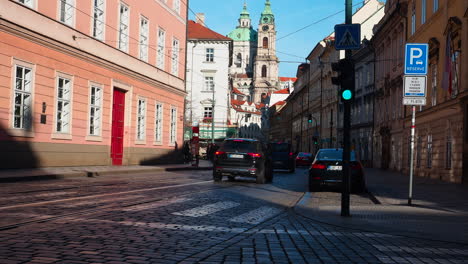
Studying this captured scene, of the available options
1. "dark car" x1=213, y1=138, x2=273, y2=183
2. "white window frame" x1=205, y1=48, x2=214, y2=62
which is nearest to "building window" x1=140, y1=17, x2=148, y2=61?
"dark car" x1=213, y1=138, x2=273, y2=183

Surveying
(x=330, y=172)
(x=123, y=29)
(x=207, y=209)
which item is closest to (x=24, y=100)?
(x=123, y=29)

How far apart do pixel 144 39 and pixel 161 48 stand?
3.13m

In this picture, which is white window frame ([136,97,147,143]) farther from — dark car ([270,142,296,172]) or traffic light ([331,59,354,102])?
traffic light ([331,59,354,102])

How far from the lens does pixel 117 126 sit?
30.4m

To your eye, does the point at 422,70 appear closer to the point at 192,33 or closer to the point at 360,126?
the point at 360,126

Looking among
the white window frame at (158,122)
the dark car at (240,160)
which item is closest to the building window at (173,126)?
the white window frame at (158,122)

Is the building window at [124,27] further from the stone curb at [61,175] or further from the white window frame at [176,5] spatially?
the white window frame at [176,5]

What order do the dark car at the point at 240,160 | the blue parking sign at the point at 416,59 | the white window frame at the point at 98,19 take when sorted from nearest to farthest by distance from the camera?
the blue parking sign at the point at 416,59, the dark car at the point at 240,160, the white window frame at the point at 98,19

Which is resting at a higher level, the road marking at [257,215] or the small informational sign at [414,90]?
the small informational sign at [414,90]

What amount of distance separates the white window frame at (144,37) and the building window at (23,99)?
12341mm

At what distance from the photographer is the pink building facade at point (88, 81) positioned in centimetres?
2077

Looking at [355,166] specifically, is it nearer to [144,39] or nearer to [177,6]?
[144,39]

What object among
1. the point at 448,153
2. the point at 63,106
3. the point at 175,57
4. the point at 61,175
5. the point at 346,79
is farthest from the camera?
the point at 175,57

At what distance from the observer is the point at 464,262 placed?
6457 mm
